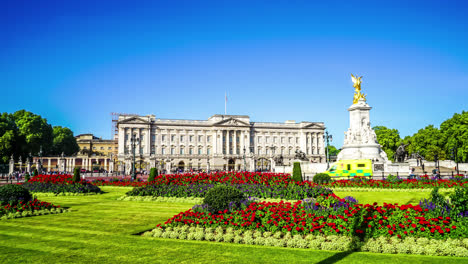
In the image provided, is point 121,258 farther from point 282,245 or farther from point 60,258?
point 282,245

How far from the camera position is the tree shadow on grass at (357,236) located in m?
6.85

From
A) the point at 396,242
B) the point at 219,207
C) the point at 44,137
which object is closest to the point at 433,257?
the point at 396,242

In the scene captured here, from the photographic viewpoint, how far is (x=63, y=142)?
85.6m

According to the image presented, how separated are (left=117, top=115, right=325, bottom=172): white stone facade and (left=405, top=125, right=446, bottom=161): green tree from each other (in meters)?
29.3

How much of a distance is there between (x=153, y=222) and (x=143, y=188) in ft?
25.0

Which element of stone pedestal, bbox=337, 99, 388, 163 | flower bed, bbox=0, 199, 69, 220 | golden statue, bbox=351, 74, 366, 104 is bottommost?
flower bed, bbox=0, 199, 69, 220

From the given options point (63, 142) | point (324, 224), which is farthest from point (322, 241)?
point (63, 142)

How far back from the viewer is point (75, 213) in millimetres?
12703

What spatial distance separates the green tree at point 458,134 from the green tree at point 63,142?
7914cm

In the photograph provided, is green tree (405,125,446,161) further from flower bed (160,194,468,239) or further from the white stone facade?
flower bed (160,194,468,239)

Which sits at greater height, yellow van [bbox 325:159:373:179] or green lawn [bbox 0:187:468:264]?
yellow van [bbox 325:159:373:179]

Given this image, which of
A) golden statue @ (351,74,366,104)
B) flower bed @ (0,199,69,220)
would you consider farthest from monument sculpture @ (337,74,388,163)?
flower bed @ (0,199,69,220)

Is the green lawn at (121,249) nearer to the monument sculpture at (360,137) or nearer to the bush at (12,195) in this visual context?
the bush at (12,195)

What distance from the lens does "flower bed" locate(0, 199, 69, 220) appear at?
12.0 meters
